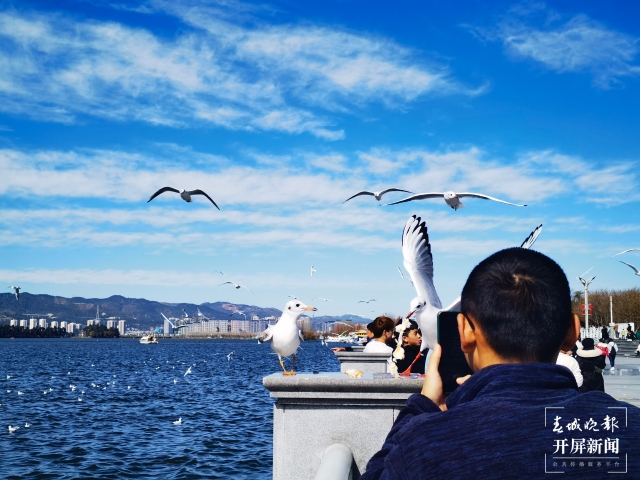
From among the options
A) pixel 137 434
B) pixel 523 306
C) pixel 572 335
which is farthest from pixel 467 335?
pixel 137 434

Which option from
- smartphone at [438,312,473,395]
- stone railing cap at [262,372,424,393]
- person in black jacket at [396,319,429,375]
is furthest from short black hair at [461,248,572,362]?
person in black jacket at [396,319,429,375]

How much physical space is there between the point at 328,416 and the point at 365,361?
19.3 feet

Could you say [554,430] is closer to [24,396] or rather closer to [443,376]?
[443,376]

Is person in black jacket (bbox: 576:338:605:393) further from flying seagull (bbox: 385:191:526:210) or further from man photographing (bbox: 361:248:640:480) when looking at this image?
man photographing (bbox: 361:248:640:480)

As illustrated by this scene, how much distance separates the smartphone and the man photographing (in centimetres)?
14

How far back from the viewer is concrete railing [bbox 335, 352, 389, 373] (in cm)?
953

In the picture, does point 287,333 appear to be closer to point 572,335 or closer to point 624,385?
point 572,335

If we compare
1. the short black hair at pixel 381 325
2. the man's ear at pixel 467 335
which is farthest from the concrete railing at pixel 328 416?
the short black hair at pixel 381 325

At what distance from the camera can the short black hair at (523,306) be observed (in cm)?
167

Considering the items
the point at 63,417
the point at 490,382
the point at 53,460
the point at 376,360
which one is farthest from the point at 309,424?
the point at 63,417

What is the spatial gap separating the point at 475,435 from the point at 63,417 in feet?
70.3

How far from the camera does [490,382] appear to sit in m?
1.56

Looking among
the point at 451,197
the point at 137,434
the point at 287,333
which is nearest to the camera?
the point at 287,333

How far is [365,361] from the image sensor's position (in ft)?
32.2
